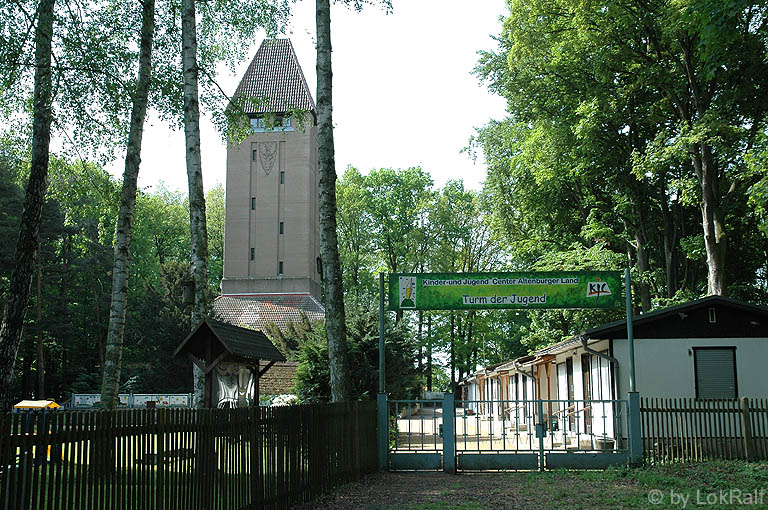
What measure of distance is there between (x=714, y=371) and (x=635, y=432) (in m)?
4.59

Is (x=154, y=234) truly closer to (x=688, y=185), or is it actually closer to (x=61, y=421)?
(x=688, y=185)

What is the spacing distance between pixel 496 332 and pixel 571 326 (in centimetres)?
1634

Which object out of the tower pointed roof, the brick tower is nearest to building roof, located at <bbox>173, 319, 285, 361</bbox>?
the brick tower

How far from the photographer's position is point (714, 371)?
61.1ft

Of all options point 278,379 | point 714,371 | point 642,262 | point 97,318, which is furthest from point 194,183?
point 97,318

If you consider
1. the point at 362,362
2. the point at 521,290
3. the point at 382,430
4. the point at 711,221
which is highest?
the point at 711,221

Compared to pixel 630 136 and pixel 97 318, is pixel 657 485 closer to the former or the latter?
pixel 630 136

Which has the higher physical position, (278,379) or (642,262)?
(642,262)

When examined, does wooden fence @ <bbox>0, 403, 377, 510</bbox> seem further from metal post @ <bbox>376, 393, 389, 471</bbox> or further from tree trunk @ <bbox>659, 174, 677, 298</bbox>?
tree trunk @ <bbox>659, 174, 677, 298</bbox>

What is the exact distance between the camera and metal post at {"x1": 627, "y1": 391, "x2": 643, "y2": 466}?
15.2m

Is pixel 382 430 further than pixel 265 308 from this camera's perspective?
No

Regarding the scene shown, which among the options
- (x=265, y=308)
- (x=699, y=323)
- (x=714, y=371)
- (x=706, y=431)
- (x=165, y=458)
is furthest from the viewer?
(x=265, y=308)

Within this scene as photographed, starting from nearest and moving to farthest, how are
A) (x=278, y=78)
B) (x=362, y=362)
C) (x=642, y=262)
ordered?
(x=362, y=362)
(x=642, y=262)
(x=278, y=78)

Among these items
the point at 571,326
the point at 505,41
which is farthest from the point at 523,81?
the point at 571,326
